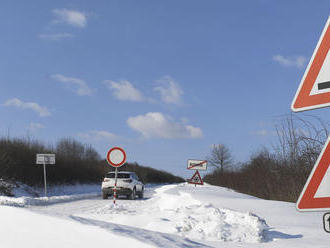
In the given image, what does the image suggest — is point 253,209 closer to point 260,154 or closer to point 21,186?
point 260,154

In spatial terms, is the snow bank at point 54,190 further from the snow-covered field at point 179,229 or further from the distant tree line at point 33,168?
the snow-covered field at point 179,229

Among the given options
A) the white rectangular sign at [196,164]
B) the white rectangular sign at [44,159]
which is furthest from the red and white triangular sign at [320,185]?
the white rectangular sign at [44,159]

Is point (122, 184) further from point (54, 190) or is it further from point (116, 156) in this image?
point (54, 190)

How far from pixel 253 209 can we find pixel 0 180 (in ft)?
52.6

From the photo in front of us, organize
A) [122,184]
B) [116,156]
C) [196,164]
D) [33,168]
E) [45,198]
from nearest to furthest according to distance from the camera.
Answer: [116,156]
[196,164]
[45,198]
[122,184]
[33,168]

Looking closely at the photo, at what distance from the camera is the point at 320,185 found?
285 cm

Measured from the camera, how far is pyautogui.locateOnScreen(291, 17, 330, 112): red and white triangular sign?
2.96 meters

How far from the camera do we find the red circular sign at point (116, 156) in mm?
14781

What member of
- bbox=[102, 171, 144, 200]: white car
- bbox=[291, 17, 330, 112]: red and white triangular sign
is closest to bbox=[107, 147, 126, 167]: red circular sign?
bbox=[102, 171, 144, 200]: white car

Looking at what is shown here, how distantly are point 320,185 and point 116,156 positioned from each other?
1241cm

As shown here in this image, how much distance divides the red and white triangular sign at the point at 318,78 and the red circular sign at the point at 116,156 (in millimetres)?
12180

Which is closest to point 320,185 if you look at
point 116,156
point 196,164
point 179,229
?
point 179,229

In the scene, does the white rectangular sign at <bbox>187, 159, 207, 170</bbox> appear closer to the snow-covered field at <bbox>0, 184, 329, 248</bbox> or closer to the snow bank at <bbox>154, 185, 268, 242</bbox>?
the snow-covered field at <bbox>0, 184, 329, 248</bbox>

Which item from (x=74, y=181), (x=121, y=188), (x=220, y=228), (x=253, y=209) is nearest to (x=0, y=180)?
(x=121, y=188)
